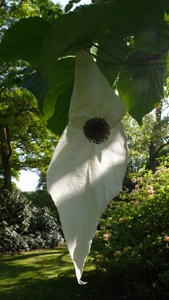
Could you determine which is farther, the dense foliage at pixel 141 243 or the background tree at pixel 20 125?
the background tree at pixel 20 125

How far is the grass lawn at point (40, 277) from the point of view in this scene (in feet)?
20.3

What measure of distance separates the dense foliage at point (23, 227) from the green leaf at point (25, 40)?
10652mm

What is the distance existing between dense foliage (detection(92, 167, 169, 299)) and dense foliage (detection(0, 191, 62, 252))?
540cm

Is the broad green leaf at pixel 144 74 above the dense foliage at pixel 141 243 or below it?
above

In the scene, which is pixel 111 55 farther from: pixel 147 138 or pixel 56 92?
pixel 147 138

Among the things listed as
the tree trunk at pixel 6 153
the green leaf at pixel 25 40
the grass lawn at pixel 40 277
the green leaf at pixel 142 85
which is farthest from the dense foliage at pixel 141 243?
the tree trunk at pixel 6 153

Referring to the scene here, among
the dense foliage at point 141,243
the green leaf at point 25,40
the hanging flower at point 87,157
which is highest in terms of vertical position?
the green leaf at point 25,40

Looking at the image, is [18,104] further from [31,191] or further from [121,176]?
[121,176]

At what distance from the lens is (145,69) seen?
1.37 feet

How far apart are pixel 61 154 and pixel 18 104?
11.4m

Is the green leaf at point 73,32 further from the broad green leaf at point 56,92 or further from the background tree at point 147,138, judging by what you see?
Answer: the background tree at point 147,138

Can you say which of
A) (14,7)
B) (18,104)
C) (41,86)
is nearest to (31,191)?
(18,104)

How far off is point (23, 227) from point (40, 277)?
3891 mm

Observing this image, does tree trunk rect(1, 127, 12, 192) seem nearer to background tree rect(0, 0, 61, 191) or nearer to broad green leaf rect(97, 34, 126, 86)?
background tree rect(0, 0, 61, 191)
